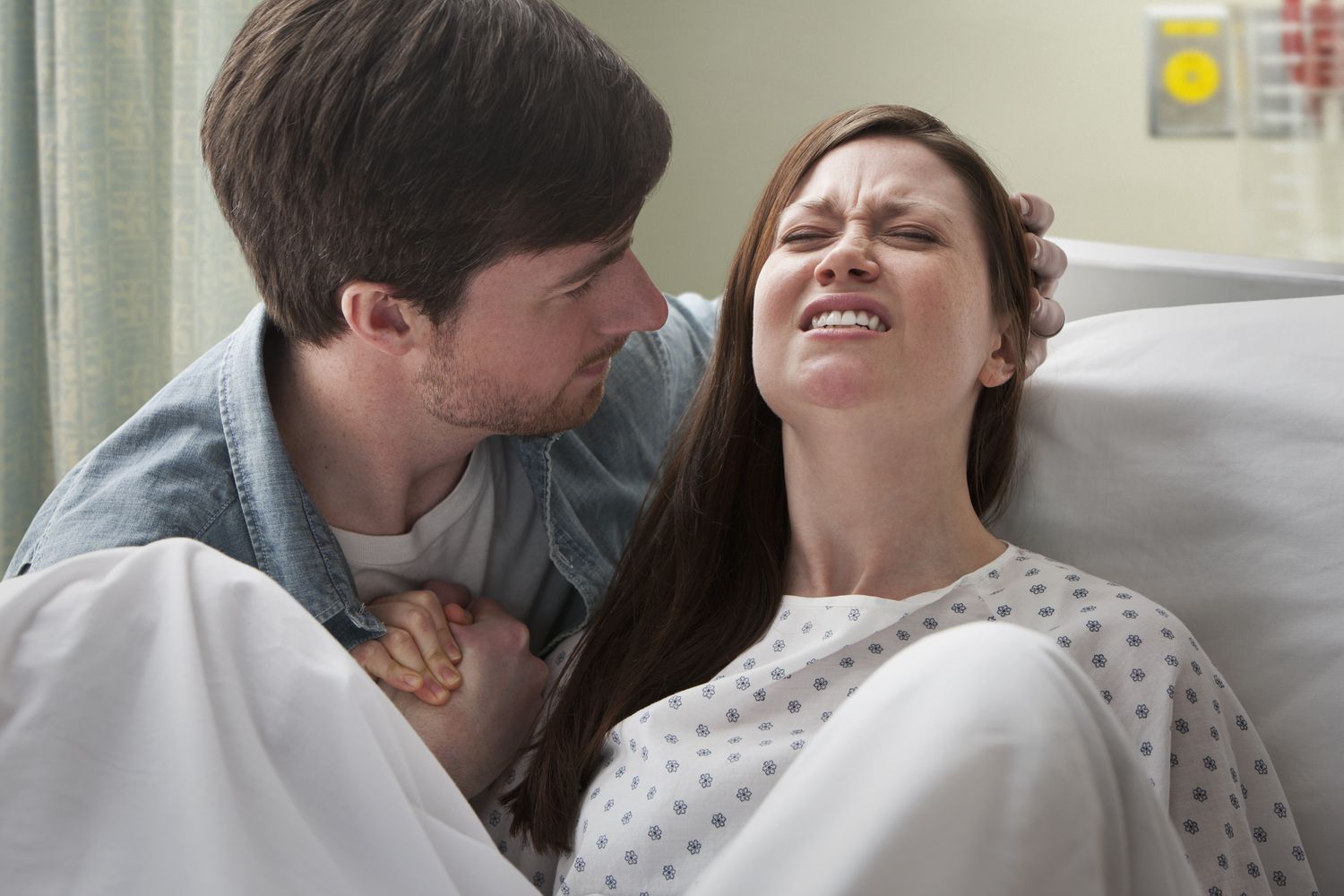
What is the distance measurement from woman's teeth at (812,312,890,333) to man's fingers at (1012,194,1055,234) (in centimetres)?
28

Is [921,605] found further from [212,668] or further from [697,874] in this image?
[212,668]

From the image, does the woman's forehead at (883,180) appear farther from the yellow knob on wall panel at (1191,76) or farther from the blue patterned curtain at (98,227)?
the blue patterned curtain at (98,227)

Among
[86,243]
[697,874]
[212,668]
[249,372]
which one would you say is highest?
[86,243]

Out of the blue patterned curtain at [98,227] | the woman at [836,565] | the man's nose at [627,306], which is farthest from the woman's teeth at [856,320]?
the blue patterned curtain at [98,227]

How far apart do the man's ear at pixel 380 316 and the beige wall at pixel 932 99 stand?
4.46 ft

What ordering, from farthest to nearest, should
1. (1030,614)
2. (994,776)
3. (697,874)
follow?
(1030,614) < (697,874) < (994,776)

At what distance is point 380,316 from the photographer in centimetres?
135

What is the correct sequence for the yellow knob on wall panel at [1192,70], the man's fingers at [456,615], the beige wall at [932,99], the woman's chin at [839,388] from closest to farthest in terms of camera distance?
the woman's chin at [839,388] < the man's fingers at [456,615] < the yellow knob on wall panel at [1192,70] < the beige wall at [932,99]

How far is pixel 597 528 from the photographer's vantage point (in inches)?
60.7

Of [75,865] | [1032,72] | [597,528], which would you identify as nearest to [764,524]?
[597,528]

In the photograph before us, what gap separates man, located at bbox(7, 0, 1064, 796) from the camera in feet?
4.06

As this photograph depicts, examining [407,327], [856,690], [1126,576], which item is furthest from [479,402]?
[1126,576]

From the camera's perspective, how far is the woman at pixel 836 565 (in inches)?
42.5

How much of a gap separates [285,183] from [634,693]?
2.07 ft
